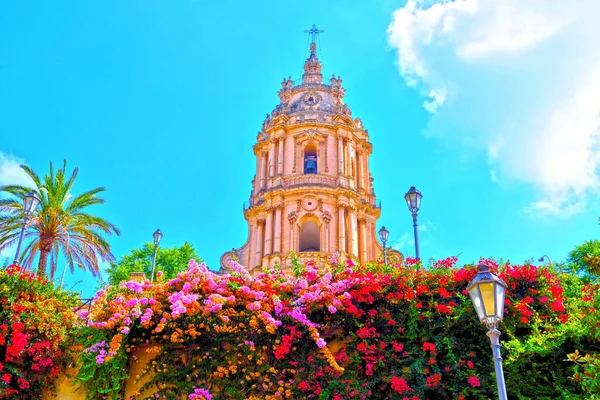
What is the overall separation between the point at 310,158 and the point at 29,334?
26.3 metres

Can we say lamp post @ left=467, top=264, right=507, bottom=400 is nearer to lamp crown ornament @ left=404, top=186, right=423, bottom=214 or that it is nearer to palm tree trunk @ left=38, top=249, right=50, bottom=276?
lamp crown ornament @ left=404, top=186, right=423, bottom=214

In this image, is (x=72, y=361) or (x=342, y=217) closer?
(x=72, y=361)

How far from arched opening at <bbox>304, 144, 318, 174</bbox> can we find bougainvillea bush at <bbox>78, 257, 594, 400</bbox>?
2399 cm

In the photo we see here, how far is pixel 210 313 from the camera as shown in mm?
11672

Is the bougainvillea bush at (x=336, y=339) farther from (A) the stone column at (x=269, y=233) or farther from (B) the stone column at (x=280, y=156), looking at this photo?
(B) the stone column at (x=280, y=156)

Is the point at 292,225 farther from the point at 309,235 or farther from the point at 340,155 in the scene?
the point at 340,155

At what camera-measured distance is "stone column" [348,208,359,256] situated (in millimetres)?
32847

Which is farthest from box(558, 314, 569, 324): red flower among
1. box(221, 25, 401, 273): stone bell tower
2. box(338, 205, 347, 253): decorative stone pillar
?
box(338, 205, 347, 253): decorative stone pillar

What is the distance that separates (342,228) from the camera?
3269cm

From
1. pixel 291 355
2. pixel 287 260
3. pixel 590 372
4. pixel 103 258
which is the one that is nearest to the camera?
pixel 590 372

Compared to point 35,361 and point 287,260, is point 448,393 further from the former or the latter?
point 287,260

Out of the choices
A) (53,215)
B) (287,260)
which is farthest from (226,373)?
(287,260)

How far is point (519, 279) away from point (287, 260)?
20.4 m

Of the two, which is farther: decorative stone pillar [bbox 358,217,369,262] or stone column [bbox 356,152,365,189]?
stone column [bbox 356,152,365,189]
